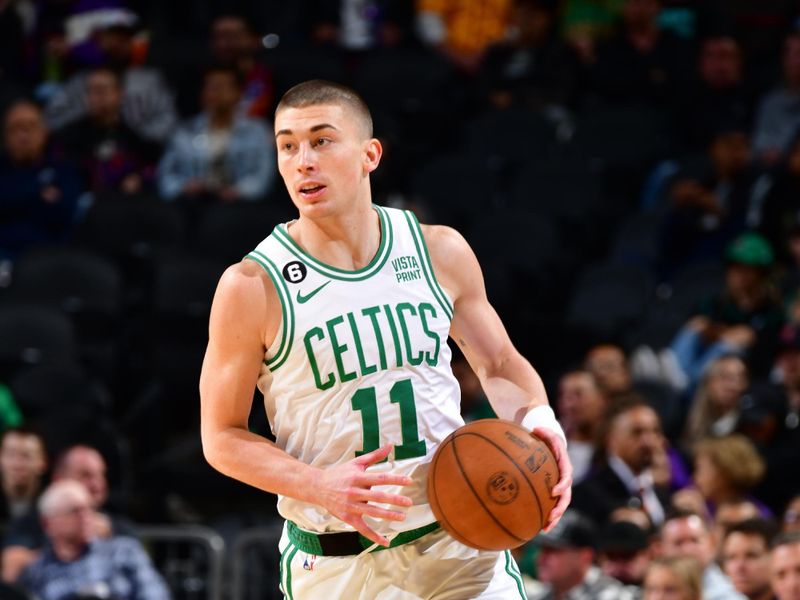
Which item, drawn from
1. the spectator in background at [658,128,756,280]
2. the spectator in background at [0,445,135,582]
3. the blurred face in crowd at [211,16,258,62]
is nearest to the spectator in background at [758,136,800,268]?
the spectator in background at [658,128,756,280]

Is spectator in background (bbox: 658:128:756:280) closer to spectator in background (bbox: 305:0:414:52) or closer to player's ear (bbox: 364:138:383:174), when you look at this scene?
spectator in background (bbox: 305:0:414:52)

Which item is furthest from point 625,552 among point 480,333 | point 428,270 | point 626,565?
point 428,270

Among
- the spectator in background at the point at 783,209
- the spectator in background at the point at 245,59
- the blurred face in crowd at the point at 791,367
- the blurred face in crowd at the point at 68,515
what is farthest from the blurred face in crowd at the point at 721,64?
the blurred face in crowd at the point at 68,515

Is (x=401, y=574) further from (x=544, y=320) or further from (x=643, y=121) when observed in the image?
(x=643, y=121)

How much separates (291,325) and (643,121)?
8.95 meters

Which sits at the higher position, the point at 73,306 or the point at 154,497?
the point at 73,306

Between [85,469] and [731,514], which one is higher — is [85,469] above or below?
above

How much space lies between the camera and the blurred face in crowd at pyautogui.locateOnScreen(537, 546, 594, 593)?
834cm

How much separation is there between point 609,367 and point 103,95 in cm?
483

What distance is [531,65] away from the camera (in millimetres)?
14156

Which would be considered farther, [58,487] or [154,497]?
[154,497]

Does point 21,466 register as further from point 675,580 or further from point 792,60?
point 792,60

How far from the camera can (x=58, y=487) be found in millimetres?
8656

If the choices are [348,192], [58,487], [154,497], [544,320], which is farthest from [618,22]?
[348,192]
